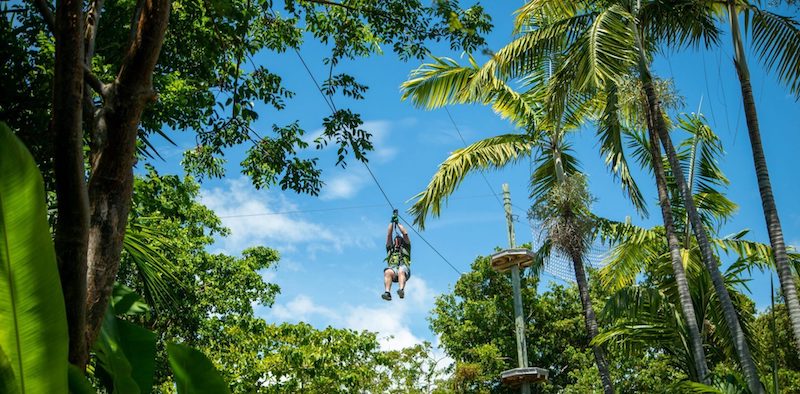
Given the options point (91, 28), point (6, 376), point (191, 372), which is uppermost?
point (91, 28)

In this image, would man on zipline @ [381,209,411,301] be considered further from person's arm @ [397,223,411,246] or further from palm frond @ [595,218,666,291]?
palm frond @ [595,218,666,291]

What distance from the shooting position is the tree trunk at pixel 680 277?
1057 centimetres

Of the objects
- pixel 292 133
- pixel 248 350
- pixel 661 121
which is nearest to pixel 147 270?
pixel 292 133

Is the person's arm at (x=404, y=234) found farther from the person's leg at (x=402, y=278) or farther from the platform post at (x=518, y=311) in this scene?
the platform post at (x=518, y=311)

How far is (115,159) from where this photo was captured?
3150 mm

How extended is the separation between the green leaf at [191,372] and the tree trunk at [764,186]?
708cm

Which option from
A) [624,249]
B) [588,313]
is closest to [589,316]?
[588,313]

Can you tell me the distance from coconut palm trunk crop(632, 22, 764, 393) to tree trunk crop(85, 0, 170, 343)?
7.61 m

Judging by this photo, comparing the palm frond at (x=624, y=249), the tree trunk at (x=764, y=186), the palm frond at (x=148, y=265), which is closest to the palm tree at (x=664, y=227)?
the palm frond at (x=624, y=249)

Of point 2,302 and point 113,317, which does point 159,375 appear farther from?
point 2,302

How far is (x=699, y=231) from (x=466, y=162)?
4581mm

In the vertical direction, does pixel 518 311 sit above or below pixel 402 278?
above

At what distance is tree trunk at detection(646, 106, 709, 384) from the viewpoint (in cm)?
1057

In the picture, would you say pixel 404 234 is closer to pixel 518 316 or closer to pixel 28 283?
pixel 518 316
